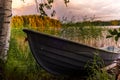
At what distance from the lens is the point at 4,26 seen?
21.3 feet

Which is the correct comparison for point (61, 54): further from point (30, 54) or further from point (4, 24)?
point (4, 24)

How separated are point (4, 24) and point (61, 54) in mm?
1375

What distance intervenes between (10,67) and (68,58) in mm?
1205

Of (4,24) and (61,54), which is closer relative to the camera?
(4,24)

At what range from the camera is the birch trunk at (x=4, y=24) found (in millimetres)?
6430

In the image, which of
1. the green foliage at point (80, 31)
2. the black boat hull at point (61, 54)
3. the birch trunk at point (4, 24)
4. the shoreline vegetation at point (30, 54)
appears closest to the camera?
the birch trunk at point (4, 24)

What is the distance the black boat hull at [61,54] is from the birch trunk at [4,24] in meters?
0.38

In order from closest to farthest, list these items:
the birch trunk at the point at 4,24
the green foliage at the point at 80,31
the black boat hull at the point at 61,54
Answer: the birch trunk at the point at 4,24, the black boat hull at the point at 61,54, the green foliage at the point at 80,31

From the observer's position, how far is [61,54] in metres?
7.13

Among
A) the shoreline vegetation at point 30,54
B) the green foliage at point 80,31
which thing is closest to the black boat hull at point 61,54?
the shoreline vegetation at point 30,54

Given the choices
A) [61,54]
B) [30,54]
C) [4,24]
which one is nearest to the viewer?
[4,24]

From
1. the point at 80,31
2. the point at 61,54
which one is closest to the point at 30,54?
the point at 61,54

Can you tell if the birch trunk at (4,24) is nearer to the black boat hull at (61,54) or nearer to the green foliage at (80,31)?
the black boat hull at (61,54)

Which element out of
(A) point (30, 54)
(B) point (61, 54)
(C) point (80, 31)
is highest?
(C) point (80, 31)
